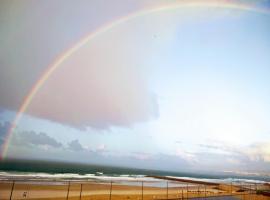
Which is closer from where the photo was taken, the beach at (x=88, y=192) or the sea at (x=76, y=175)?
the beach at (x=88, y=192)

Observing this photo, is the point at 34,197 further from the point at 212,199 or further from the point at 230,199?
the point at 230,199

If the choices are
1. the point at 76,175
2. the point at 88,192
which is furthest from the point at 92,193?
the point at 76,175

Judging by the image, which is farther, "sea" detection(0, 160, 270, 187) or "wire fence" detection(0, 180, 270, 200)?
"sea" detection(0, 160, 270, 187)

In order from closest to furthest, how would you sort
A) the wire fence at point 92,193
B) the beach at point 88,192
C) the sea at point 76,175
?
the wire fence at point 92,193 → the beach at point 88,192 → the sea at point 76,175

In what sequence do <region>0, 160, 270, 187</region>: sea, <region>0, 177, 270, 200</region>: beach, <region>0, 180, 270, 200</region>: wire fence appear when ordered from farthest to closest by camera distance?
<region>0, 160, 270, 187</region>: sea → <region>0, 177, 270, 200</region>: beach → <region>0, 180, 270, 200</region>: wire fence

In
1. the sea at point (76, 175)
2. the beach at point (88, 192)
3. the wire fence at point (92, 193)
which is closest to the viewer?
the wire fence at point (92, 193)

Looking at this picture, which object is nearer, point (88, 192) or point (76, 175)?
point (88, 192)

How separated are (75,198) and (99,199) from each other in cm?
254

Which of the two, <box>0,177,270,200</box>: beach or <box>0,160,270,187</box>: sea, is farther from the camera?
<box>0,160,270,187</box>: sea

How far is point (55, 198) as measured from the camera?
80.8ft

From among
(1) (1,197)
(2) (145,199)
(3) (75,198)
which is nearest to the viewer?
(1) (1,197)

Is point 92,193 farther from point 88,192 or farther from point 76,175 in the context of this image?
point 76,175

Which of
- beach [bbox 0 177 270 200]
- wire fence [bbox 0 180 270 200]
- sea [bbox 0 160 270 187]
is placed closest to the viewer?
wire fence [bbox 0 180 270 200]

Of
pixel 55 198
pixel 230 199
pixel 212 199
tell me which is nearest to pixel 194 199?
pixel 212 199
